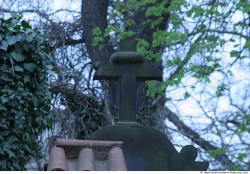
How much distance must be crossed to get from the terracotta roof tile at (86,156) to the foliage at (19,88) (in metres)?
1.45

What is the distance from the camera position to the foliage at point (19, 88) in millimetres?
5172

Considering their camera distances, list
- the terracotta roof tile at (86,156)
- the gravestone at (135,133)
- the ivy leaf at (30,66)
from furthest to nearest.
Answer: the ivy leaf at (30,66) → the gravestone at (135,133) → the terracotta roof tile at (86,156)

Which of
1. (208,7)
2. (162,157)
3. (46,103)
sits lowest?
(162,157)

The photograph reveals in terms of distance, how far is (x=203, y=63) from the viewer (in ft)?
33.8

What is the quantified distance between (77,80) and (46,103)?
523 cm

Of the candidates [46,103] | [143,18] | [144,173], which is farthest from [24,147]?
[143,18]

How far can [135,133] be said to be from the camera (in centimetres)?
466

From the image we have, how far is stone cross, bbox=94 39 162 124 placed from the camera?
15.9 ft

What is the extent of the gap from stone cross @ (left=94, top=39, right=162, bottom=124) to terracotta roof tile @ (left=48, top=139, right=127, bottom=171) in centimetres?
104

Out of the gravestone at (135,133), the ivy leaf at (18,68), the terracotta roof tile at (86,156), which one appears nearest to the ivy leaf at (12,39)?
the ivy leaf at (18,68)

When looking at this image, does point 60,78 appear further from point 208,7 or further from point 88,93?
point 208,7

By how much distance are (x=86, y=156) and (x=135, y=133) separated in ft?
3.59

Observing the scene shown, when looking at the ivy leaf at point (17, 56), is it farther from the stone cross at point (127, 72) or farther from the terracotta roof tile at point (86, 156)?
the terracotta roof tile at point (86, 156)

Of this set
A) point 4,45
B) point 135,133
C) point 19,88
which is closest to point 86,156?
point 135,133
